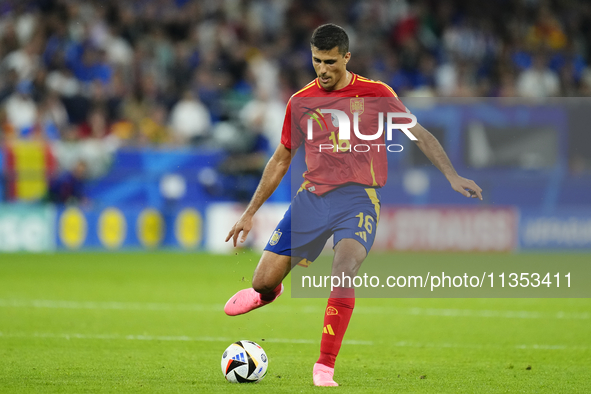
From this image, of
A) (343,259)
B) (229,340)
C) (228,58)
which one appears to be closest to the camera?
(343,259)

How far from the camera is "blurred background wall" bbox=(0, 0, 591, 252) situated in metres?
14.3

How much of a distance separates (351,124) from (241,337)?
8.98ft

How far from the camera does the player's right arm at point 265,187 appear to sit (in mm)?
5570

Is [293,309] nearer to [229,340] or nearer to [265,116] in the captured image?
[229,340]

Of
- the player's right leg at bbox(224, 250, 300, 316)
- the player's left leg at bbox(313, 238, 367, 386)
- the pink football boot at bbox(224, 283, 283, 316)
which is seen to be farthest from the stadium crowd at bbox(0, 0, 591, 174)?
the player's left leg at bbox(313, 238, 367, 386)

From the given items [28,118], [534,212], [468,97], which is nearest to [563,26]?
[468,97]

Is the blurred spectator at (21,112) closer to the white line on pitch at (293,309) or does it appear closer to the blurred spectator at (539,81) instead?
the white line on pitch at (293,309)

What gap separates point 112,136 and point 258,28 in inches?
177

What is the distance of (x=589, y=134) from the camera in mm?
15281

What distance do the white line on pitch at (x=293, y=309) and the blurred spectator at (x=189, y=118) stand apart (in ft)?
21.1

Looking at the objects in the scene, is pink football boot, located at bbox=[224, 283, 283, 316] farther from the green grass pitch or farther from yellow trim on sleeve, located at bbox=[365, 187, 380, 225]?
yellow trim on sleeve, located at bbox=[365, 187, 380, 225]

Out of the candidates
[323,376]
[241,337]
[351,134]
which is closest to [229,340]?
[241,337]

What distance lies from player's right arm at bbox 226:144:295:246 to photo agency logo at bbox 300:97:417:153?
0.22m

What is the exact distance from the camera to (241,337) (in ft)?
24.6
